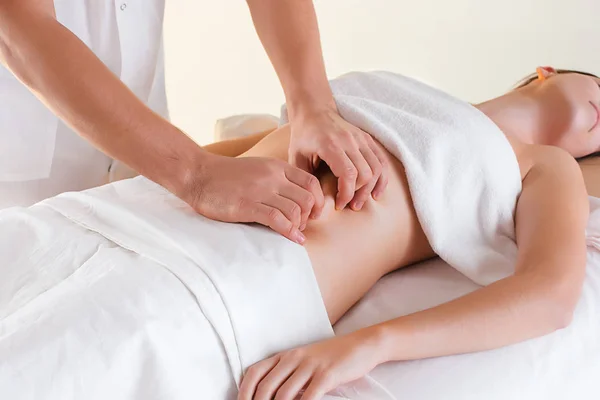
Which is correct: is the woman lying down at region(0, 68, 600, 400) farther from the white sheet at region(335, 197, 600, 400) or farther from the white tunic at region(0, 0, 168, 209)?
the white tunic at region(0, 0, 168, 209)

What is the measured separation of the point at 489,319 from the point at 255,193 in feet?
1.27

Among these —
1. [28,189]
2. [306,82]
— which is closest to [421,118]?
[306,82]

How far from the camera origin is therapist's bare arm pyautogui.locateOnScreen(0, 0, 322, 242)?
1.00 metres

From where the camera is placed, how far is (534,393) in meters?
1.00

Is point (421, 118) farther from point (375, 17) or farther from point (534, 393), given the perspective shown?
point (375, 17)

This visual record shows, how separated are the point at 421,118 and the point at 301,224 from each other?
400mm

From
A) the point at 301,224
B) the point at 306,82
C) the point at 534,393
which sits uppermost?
the point at 306,82

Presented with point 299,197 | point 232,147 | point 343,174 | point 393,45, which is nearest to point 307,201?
point 299,197

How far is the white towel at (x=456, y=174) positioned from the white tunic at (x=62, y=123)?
59 centimetres

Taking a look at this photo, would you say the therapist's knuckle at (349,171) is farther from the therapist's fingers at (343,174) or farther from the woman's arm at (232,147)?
the woman's arm at (232,147)

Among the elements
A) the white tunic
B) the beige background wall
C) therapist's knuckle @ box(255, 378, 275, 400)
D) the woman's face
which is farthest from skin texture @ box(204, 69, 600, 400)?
the beige background wall

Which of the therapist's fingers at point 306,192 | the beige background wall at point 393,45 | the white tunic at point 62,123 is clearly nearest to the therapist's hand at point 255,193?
the therapist's fingers at point 306,192

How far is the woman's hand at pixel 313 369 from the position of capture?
0.86 metres

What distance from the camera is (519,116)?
1.63m
